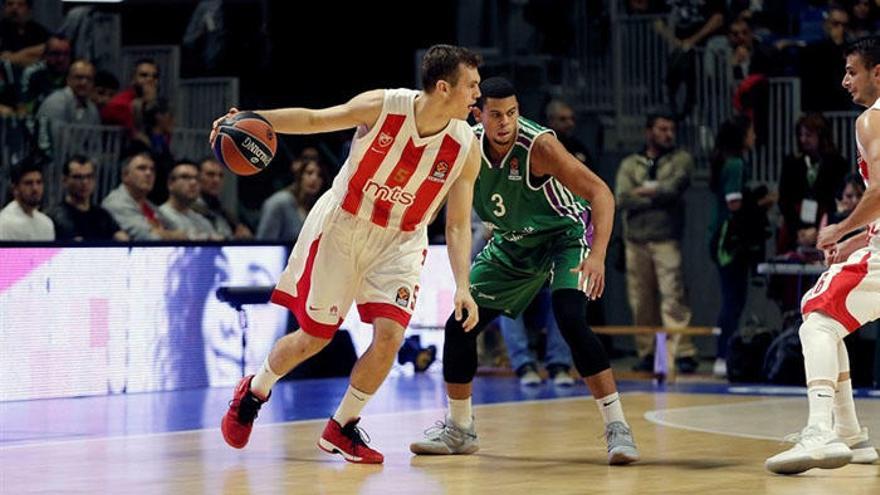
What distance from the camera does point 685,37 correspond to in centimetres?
1670

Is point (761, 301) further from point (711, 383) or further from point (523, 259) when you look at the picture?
point (523, 259)

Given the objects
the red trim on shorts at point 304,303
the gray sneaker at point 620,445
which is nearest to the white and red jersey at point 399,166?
the red trim on shorts at point 304,303

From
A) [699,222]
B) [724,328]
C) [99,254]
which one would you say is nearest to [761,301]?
[699,222]

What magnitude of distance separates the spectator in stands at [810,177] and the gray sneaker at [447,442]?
18.3 ft

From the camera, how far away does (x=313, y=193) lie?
14297mm

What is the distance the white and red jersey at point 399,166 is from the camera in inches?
321

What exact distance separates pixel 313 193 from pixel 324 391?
2.25m

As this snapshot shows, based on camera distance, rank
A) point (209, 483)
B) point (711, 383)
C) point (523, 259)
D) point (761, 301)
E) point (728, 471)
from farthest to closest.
Result: point (761, 301) < point (711, 383) < point (523, 259) < point (728, 471) < point (209, 483)

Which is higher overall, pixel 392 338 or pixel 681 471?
pixel 392 338

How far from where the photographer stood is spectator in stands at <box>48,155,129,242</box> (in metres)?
12.9

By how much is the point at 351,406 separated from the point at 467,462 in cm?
60

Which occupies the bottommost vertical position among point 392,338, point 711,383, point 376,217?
point 711,383

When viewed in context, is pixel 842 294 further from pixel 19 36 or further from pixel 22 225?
pixel 19 36

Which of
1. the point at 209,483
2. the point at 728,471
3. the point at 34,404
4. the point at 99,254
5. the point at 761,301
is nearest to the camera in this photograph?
the point at 209,483
